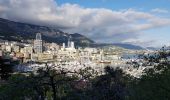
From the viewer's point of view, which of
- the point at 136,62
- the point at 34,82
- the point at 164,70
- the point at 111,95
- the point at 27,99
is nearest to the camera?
the point at 34,82

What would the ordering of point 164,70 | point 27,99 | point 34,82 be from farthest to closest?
point 27,99
point 164,70
point 34,82

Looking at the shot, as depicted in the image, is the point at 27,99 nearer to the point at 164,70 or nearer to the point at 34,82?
the point at 164,70

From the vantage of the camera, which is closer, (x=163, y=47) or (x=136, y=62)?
(x=163, y=47)

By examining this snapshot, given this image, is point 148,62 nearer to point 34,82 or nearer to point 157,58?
point 157,58

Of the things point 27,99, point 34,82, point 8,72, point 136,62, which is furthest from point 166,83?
point 8,72

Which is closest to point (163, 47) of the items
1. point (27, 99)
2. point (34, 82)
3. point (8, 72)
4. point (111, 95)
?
point (111, 95)

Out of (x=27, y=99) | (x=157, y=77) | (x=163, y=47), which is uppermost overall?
(x=163, y=47)

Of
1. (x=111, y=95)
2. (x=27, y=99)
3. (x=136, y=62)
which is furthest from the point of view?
(x=27, y=99)

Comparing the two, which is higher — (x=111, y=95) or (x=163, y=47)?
(x=163, y=47)

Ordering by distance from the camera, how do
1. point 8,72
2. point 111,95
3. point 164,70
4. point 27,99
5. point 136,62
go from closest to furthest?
point 111,95
point 164,70
point 136,62
point 27,99
point 8,72

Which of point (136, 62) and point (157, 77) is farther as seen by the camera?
point (136, 62)
